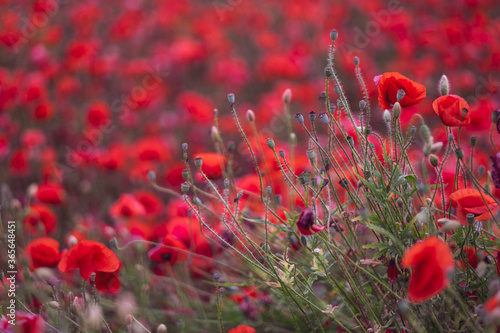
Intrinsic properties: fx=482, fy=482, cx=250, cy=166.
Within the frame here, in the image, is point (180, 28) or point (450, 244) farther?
point (180, 28)

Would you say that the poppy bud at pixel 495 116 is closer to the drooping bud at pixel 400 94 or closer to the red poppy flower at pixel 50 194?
the drooping bud at pixel 400 94

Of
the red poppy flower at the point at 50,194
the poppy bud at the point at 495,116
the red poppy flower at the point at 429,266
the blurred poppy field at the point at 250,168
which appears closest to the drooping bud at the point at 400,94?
the blurred poppy field at the point at 250,168

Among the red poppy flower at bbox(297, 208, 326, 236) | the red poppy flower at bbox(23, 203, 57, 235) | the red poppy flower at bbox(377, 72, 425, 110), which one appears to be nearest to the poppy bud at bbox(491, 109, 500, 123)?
the red poppy flower at bbox(377, 72, 425, 110)

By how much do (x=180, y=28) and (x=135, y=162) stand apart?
6.72ft

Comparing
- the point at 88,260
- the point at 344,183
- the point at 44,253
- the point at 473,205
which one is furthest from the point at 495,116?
the point at 44,253

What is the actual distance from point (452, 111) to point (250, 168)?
1982mm

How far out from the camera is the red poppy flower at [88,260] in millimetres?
1238

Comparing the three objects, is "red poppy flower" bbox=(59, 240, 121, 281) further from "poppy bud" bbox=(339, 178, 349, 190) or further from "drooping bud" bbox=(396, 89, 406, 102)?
"drooping bud" bbox=(396, 89, 406, 102)

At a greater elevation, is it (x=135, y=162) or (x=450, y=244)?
(x=450, y=244)

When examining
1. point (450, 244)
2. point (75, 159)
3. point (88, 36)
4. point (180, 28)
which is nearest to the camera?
point (450, 244)

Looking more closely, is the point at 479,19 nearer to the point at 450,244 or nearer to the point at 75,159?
the point at 450,244

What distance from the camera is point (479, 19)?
3.14 m

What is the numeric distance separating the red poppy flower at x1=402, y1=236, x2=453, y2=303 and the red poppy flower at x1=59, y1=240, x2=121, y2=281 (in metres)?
0.75

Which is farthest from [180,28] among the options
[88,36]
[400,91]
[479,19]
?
[400,91]
